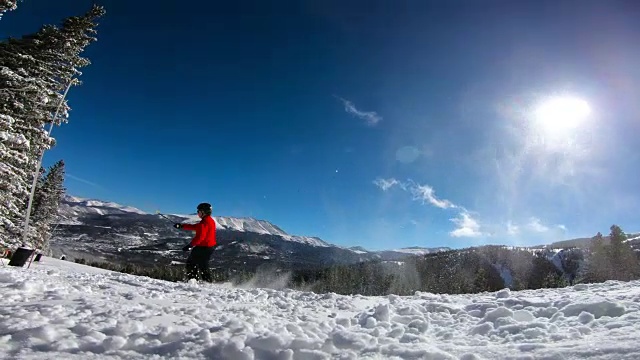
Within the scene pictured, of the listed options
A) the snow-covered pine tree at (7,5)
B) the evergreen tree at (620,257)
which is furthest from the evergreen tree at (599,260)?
the snow-covered pine tree at (7,5)

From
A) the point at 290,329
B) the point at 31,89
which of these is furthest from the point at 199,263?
the point at 31,89

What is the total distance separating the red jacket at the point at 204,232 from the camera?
490 inches

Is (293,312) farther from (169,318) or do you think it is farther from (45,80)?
(45,80)

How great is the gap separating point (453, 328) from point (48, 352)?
4752 mm

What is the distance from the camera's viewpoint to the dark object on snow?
11.1 m

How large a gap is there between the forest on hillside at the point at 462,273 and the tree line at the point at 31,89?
375 inches

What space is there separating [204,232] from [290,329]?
8.50 meters

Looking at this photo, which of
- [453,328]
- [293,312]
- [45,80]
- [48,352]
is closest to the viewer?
[48,352]

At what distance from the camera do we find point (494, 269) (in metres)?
174

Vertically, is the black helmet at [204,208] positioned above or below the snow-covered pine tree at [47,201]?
below

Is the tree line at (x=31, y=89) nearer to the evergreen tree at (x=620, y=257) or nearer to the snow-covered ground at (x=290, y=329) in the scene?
the snow-covered ground at (x=290, y=329)

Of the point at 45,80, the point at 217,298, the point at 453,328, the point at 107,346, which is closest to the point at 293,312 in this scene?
the point at 217,298

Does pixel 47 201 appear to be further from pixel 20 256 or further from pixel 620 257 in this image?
pixel 620 257

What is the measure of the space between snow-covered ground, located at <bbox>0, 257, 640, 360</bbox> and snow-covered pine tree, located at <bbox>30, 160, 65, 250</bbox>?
35.9 metres
